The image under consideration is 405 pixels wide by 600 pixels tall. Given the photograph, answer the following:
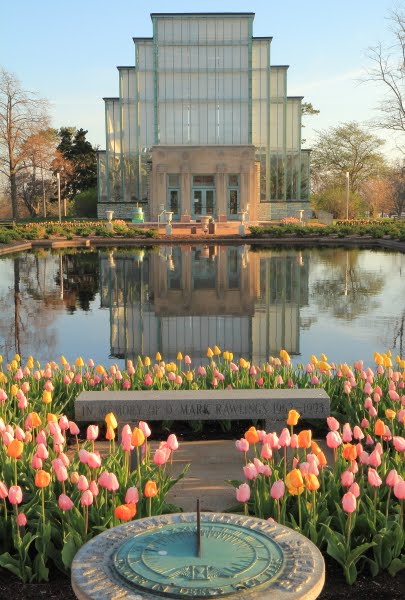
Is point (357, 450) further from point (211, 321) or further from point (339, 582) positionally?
point (211, 321)

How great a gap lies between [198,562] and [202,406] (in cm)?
299

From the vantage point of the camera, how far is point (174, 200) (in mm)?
56219

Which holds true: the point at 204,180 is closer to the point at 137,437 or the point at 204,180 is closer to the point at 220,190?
the point at 220,190

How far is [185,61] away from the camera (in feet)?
183

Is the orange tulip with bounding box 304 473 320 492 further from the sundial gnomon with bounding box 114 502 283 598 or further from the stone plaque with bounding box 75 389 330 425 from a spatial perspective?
the stone plaque with bounding box 75 389 330 425

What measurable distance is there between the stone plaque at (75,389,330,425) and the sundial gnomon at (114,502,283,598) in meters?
2.50

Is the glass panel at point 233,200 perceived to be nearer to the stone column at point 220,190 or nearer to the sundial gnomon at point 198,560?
the stone column at point 220,190

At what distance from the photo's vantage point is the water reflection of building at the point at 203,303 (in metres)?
11.8

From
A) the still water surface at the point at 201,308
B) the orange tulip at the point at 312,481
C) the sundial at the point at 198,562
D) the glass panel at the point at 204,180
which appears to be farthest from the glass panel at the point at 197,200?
the sundial at the point at 198,562

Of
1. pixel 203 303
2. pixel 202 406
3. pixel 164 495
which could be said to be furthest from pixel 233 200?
pixel 164 495

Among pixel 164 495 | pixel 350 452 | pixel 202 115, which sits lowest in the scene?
pixel 164 495

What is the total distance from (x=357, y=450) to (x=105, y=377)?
10.4ft

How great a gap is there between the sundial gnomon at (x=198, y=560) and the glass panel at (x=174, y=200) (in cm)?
5317

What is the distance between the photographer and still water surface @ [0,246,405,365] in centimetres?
1141
